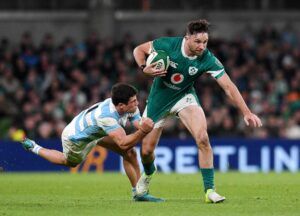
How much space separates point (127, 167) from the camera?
12781mm

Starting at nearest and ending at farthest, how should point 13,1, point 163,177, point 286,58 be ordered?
point 163,177
point 286,58
point 13,1

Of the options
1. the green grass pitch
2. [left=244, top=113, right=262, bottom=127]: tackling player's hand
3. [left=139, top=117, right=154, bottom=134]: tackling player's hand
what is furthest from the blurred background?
[left=139, top=117, right=154, bottom=134]: tackling player's hand

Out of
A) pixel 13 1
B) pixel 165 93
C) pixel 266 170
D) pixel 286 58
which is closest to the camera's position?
pixel 165 93

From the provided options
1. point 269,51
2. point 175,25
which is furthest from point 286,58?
point 175,25

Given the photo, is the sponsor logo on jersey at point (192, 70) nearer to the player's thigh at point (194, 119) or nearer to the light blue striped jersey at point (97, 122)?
the player's thigh at point (194, 119)

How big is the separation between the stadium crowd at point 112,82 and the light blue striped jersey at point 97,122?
9.83 metres

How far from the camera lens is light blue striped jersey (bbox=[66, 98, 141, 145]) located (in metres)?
12.0

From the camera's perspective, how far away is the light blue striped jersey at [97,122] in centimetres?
1199

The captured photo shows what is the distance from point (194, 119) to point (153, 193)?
225 centimetres

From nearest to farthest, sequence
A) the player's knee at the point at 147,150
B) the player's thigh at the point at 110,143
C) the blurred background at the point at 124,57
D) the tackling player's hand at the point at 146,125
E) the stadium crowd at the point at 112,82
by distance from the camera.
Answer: the tackling player's hand at the point at 146,125 < the player's thigh at the point at 110,143 < the player's knee at the point at 147,150 < the stadium crowd at the point at 112,82 < the blurred background at the point at 124,57

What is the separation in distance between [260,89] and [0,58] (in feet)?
22.8

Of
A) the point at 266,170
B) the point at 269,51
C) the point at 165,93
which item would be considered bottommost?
the point at 266,170

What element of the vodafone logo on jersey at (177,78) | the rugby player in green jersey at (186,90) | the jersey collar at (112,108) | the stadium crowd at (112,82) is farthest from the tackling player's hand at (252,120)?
the stadium crowd at (112,82)

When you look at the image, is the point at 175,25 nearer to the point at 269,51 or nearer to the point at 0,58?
the point at 269,51
